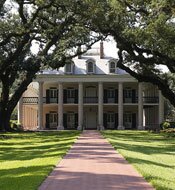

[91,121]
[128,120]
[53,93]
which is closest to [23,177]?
[91,121]

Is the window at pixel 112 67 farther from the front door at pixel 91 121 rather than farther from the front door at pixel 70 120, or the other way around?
the front door at pixel 70 120

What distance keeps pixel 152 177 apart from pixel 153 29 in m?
19.8

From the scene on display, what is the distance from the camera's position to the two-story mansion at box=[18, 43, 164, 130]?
6378cm

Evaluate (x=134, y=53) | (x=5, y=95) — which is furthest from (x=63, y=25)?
(x=5, y=95)

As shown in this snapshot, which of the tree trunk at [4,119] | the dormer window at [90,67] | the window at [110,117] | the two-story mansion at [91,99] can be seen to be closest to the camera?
the tree trunk at [4,119]

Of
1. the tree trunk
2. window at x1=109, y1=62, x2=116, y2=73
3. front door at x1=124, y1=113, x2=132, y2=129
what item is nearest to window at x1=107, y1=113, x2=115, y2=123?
front door at x1=124, y1=113, x2=132, y2=129

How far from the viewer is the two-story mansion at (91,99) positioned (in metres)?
63.8

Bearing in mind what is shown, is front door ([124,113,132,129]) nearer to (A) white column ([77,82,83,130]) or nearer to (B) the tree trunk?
(A) white column ([77,82,83,130])

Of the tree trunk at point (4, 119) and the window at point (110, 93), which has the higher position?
the window at point (110, 93)

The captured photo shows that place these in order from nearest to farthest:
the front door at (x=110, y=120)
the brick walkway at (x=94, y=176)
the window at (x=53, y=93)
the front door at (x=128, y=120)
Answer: the brick walkway at (x=94, y=176) → the front door at (x=110, y=120) → the front door at (x=128, y=120) → the window at (x=53, y=93)

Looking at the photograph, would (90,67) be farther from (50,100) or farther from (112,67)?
(50,100)

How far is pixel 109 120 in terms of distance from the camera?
66875 millimetres

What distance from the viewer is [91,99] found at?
66.6m

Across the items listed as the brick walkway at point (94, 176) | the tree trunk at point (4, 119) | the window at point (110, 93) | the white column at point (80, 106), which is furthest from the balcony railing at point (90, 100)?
the brick walkway at point (94, 176)
